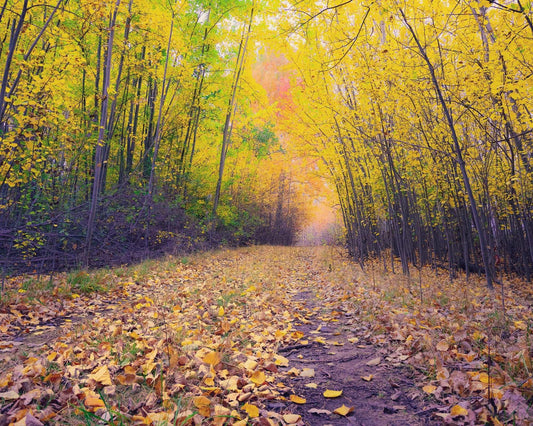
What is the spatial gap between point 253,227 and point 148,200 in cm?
1104

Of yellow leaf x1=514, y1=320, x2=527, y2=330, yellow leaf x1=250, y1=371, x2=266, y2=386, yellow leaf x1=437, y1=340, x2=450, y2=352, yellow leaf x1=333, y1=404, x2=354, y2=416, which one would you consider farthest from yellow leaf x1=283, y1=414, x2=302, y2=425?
yellow leaf x1=514, y1=320, x2=527, y2=330

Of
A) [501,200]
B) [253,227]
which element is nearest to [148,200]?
[501,200]

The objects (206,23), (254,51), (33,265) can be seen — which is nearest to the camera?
(33,265)

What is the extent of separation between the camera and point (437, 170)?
757cm

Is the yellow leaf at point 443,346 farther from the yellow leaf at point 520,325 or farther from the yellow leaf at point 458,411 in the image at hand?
the yellow leaf at point 520,325

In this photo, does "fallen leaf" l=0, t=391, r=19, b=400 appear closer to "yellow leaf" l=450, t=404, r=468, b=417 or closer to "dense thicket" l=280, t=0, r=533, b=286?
"yellow leaf" l=450, t=404, r=468, b=417

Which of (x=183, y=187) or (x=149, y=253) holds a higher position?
(x=183, y=187)

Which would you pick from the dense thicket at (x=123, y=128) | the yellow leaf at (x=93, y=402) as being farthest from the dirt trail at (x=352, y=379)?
the dense thicket at (x=123, y=128)

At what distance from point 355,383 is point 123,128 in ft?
40.4

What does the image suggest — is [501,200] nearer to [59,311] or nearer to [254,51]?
[59,311]

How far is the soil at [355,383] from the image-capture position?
2.11 m

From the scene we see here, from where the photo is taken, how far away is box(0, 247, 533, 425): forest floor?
197 centimetres

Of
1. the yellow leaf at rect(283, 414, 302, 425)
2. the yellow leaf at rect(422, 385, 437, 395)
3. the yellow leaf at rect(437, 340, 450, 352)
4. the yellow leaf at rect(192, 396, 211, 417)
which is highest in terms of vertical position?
the yellow leaf at rect(437, 340, 450, 352)

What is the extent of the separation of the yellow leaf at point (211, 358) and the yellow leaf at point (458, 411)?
5.38 ft
